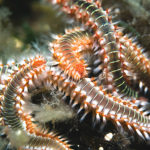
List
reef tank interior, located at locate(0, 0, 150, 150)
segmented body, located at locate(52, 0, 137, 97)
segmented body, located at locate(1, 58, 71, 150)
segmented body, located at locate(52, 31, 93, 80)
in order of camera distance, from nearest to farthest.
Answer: segmented body, located at locate(1, 58, 71, 150)
reef tank interior, located at locate(0, 0, 150, 150)
segmented body, located at locate(52, 31, 93, 80)
segmented body, located at locate(52, 0, 137, 97)

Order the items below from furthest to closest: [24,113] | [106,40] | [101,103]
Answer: [106,40]
[24,113]
[101,103]

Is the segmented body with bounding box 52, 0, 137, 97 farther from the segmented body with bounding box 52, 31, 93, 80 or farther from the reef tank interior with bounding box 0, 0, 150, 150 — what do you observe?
the segmented body with bounding box 52, 31, 93, 80

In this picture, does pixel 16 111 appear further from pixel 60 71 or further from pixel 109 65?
pixel 109 65

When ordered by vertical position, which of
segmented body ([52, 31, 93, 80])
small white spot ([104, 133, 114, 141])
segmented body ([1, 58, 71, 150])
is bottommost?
small white spot ([104, 133, 114, 141])

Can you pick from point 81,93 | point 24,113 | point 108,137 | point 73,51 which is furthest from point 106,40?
point 24,113

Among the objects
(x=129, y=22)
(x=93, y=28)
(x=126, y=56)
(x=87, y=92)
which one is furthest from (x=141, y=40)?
(x=87, y=92)

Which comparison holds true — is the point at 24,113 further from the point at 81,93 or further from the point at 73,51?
the point at 73,51

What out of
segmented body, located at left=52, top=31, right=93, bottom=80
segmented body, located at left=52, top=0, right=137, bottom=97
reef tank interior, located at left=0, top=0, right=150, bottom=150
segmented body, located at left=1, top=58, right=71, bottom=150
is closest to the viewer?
segmented body, located at left=1, top=58, right=71, bottom=150

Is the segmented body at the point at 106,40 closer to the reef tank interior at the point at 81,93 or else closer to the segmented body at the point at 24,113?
the reef tank interior at the point at 81,93

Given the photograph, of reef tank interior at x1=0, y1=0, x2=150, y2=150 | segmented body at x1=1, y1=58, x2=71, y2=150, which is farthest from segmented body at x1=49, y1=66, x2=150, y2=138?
segmented body at x1=1, y1=58, x2=71, y2=150

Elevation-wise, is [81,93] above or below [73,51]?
below

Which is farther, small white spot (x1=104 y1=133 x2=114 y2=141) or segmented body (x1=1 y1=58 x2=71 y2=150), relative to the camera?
small white spot (x1=104 y1=133 x2=114 y2=141)

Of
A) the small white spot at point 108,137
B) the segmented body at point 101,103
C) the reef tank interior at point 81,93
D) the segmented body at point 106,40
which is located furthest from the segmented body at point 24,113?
the segmented body at point 106,40
